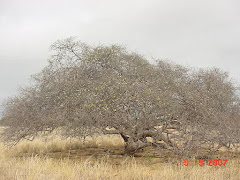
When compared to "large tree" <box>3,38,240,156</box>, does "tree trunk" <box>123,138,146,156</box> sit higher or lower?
lower

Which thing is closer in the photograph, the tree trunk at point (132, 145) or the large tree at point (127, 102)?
the large tree at point (127, 102)

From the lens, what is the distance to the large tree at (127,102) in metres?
8.58

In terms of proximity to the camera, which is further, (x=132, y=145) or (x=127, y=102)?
(x=132, y=145)

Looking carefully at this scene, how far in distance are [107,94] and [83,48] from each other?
11.0 feet

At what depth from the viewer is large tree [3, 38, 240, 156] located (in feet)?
28.1

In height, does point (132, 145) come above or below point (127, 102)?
below

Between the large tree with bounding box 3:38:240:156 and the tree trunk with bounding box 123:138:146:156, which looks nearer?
the large tree with bounding box 3:38:240:156

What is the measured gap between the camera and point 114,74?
9727 mm

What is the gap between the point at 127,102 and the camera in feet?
28.1

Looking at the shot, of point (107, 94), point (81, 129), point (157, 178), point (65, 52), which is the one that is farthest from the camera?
point (65, 52)

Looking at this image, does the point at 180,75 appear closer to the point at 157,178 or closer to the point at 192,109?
the point at 192,109

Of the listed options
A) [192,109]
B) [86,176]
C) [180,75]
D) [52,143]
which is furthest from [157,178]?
[52,143]

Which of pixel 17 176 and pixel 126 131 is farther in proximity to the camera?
pixel 126 131

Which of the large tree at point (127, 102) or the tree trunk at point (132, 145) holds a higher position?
the large tree at point (127, 102)
